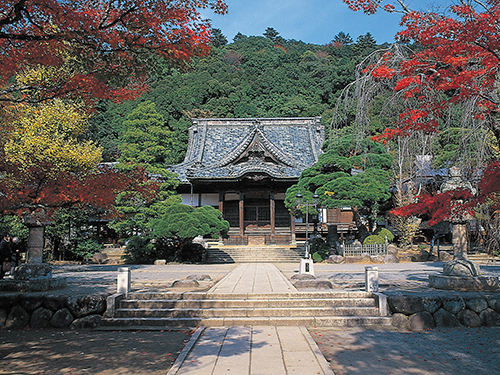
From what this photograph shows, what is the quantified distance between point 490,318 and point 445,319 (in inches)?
38.1

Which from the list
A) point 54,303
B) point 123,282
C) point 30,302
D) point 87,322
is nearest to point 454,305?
point 123,282

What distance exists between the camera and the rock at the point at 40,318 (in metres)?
7.35

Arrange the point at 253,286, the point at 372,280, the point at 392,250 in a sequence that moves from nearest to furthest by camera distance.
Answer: the point at 372,280
the point at 253,286
the point at 392,250

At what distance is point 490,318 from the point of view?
23.7 feet

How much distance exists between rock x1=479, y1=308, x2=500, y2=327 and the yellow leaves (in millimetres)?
17313

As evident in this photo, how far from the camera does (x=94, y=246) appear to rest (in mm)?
20281

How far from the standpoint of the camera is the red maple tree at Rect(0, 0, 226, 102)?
205 inches

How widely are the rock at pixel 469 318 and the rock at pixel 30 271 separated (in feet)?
31.4

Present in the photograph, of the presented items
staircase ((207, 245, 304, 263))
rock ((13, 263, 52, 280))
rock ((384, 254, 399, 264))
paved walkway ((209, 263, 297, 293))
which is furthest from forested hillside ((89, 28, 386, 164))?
rock ((13, 263, 52, 280))

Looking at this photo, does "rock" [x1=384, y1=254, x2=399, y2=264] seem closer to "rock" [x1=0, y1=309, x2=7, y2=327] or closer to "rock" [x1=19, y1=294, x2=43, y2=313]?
"rock" [x1=19, y1=294, x2=43, y2=313]

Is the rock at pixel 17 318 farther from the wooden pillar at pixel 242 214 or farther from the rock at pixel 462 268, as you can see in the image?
the wooden pillar at pixel 242 214

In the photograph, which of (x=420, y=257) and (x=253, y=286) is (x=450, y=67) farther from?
(x=420, y=257)

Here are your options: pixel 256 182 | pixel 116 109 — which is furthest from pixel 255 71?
pixel 256 182

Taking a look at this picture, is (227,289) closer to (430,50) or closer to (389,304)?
(389,304)
